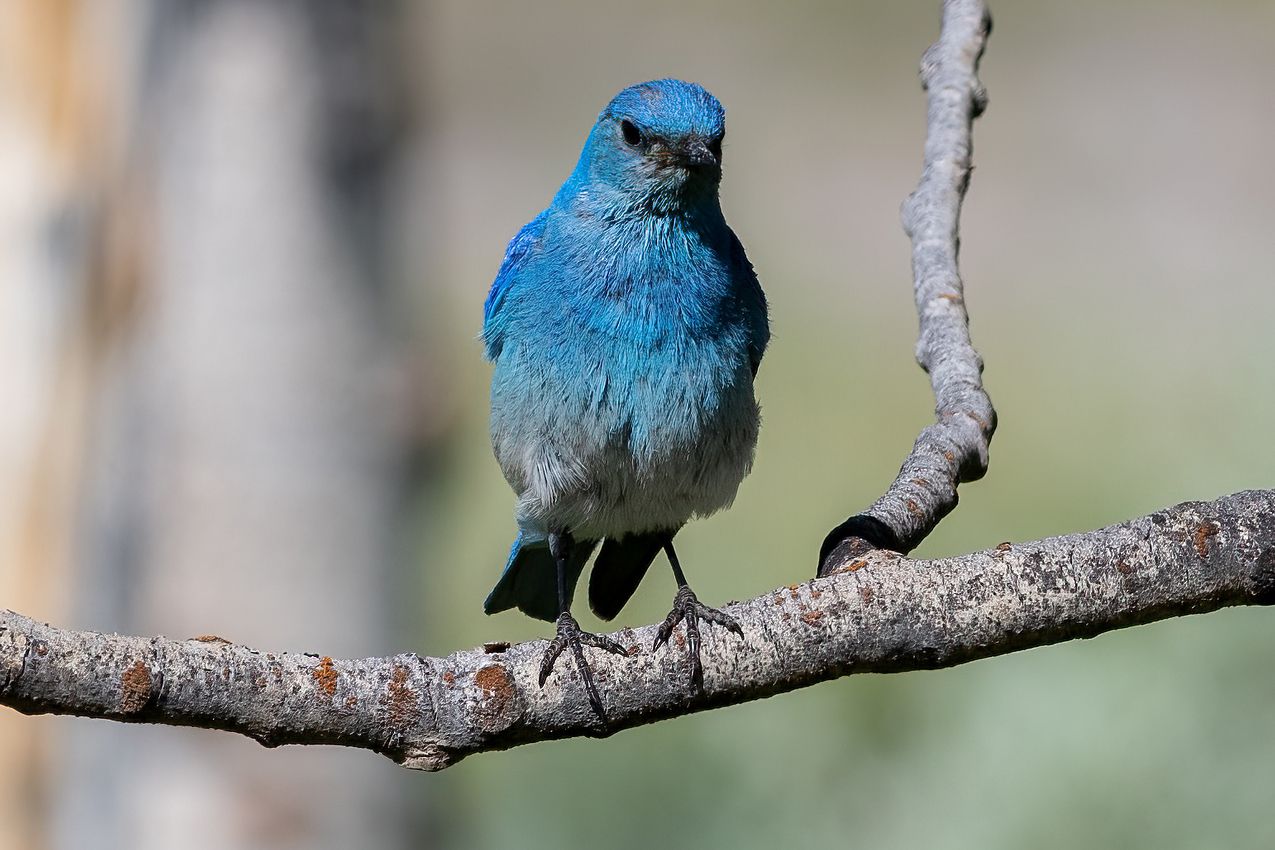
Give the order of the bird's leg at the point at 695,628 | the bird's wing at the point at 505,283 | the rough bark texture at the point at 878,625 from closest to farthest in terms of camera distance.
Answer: the rough bark texture at the point at 878,625 < the bird's leg at the point at 695,628 < the bird's wing at the point at 505,283

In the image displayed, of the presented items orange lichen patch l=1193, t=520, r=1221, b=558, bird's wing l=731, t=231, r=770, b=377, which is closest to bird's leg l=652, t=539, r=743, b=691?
orange lichen patch l=1193, t=520, r=1221, b=558

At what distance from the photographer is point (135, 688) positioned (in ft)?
7.83

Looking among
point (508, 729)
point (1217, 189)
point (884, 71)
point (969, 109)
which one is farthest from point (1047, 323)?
point (508, 729)

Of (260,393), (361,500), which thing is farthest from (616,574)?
(260,393)

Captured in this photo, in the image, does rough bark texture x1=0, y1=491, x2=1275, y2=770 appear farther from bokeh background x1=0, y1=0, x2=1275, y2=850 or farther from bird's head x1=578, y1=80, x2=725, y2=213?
bokeh background x1=0, y1=0, x2=1275, y2=850

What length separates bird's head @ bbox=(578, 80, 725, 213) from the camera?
13.1 feet

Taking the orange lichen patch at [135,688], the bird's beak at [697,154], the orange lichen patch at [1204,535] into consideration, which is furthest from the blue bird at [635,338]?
the orange lichen patch at [135,688]

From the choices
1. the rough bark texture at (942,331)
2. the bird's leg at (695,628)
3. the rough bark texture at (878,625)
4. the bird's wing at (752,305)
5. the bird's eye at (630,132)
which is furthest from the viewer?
the bird's wing at (752,305)

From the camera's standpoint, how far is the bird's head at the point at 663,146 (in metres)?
3.98

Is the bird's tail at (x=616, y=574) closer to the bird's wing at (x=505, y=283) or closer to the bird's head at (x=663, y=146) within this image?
the bird's wing at (x=505, y=283)

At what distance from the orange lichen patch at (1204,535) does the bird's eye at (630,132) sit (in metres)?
1.81

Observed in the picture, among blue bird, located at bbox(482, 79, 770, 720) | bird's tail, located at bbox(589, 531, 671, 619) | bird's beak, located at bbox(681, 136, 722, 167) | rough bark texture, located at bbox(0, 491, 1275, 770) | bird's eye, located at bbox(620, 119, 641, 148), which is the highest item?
bird's eye, located at bbox(620, 119, 641, 148)

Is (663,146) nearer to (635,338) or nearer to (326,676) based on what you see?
(635,338)

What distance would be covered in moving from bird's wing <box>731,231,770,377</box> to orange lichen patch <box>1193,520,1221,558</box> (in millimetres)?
1511
